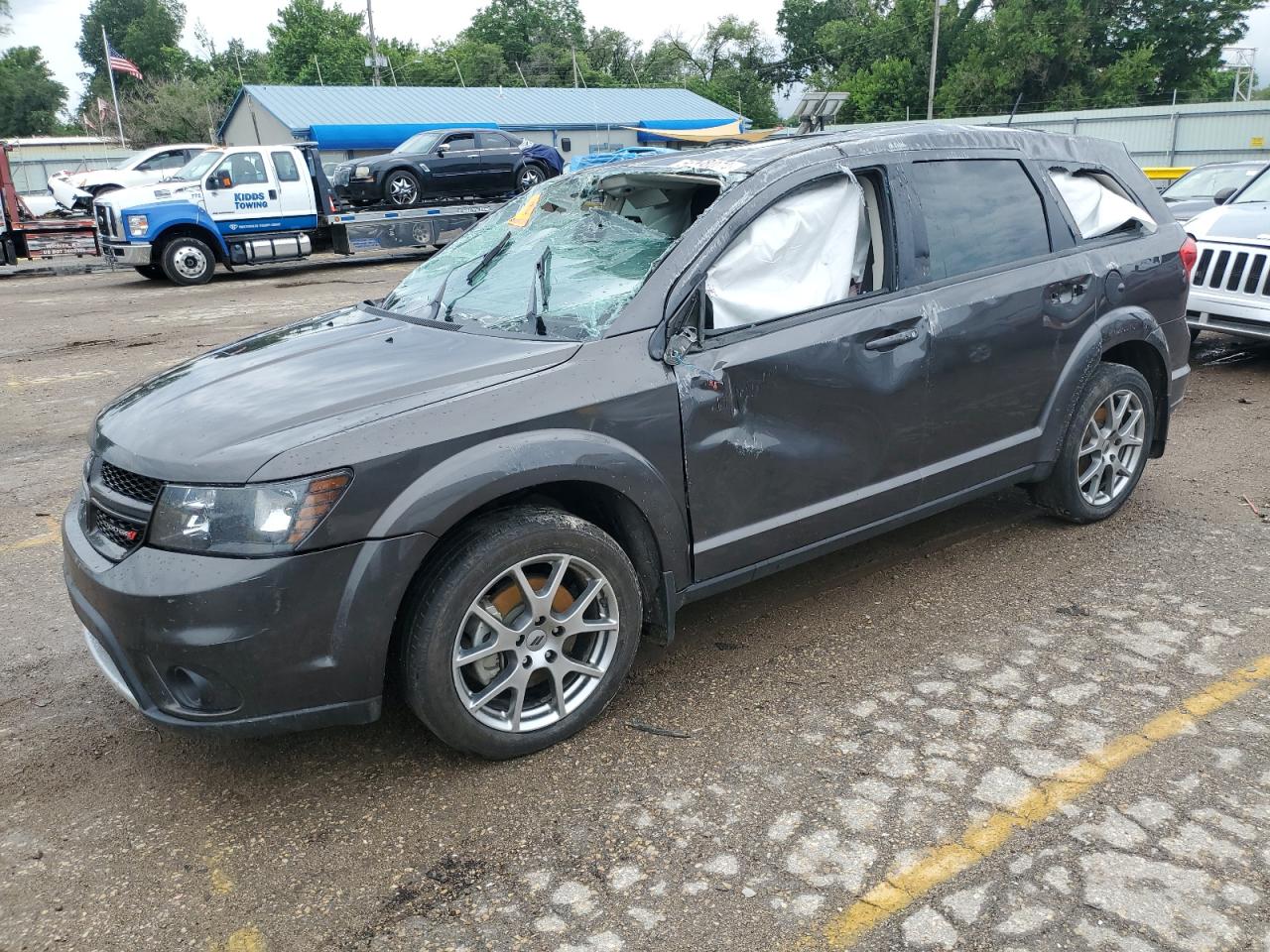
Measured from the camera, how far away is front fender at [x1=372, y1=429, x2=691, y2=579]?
2.81 m

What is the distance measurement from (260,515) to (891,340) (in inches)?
88.1

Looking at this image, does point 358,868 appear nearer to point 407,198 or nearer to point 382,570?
point 382,570

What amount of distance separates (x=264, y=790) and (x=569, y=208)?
2.43 metres

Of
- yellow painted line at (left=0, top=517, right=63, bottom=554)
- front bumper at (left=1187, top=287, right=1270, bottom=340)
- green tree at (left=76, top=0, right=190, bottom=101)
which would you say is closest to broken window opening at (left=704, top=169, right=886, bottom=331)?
yellow painted line at (left=0, top=517, right=63, bottom=554)

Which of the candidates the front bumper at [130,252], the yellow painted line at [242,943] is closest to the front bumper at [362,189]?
the front bumper at [130,252]

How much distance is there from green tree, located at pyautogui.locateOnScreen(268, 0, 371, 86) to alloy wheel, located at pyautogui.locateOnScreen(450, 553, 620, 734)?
80.7 metres

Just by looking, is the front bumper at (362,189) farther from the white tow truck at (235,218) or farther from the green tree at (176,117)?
the green tree at (176,117)

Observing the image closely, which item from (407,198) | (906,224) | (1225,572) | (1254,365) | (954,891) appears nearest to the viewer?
(954,891)

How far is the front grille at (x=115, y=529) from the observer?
286 centimetres

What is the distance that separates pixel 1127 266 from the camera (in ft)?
15.0

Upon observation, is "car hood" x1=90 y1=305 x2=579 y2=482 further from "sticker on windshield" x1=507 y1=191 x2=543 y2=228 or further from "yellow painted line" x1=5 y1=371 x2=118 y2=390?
"yellow painted line" x1=5 y1=371 x2=118 y2=390

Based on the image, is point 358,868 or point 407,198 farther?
point 407,198

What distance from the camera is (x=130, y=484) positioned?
2951mm

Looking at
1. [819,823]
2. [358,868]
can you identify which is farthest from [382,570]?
[819,823]
